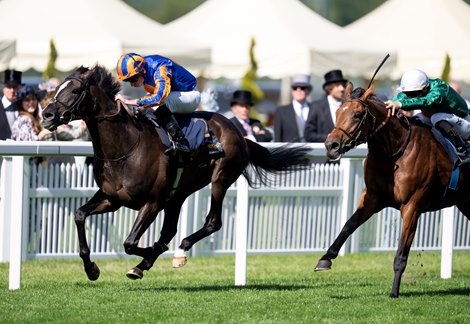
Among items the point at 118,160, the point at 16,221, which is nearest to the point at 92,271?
the point at 16,221

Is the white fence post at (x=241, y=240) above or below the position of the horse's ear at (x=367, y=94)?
below

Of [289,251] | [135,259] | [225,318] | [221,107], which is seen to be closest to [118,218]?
[135,259]

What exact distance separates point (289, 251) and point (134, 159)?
13.6 feet

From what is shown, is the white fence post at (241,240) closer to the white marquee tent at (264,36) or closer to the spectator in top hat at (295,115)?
the spectator in top hat at (295,115)

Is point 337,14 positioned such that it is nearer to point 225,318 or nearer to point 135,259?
point 135,259

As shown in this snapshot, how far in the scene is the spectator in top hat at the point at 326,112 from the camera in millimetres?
12891

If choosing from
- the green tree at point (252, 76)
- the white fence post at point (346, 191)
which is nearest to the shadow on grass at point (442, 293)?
the white fence post at point (346, 191)

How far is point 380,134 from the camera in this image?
8648mm

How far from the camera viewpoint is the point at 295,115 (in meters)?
13.3

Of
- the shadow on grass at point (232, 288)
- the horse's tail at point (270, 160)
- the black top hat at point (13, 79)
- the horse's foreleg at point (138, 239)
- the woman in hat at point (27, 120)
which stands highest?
the black top hat at point (13, 79)

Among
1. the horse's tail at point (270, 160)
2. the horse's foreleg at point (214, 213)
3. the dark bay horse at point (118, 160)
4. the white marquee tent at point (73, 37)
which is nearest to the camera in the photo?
the dark bay horse at point (118, 160)

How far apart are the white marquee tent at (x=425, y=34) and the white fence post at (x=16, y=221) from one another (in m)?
10.8

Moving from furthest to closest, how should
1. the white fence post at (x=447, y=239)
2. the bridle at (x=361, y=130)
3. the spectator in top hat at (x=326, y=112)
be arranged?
1. the spectator in top hat at (x=326, y=112)
2. the white fence post at (x=447, y=239)
3. the bridle at (x=361, y=130)

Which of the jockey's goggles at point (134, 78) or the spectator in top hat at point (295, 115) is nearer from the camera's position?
→ the jockey's goggles at point (134, 78)
